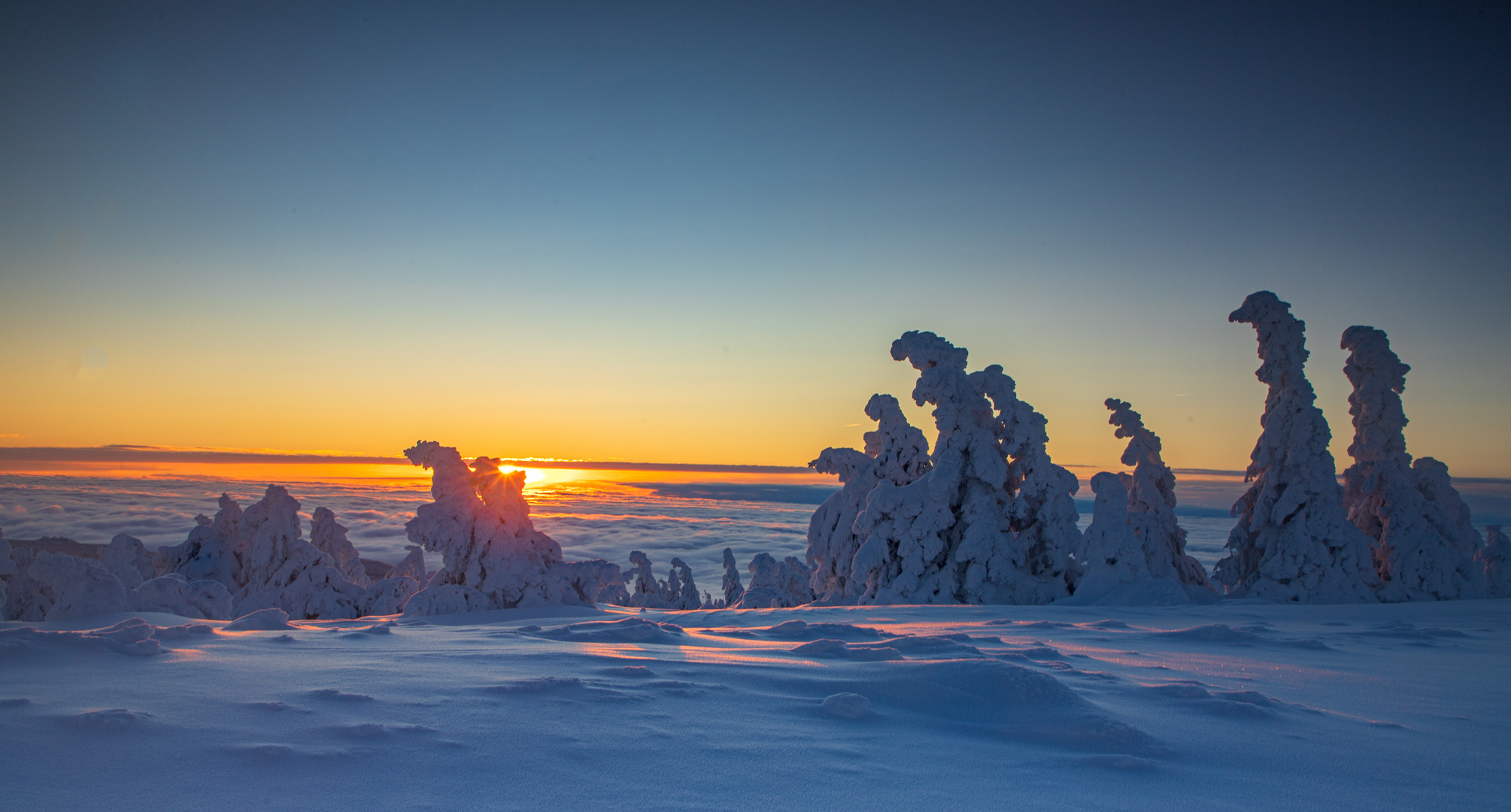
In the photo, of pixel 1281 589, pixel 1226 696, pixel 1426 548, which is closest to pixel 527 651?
pixel 1226 696

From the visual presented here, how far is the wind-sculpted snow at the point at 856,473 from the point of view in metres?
18.8

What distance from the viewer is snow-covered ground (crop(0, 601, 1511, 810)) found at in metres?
2.90

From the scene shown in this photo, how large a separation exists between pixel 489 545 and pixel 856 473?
381 inches

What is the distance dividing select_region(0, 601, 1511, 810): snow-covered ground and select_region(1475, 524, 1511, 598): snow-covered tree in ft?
41.0

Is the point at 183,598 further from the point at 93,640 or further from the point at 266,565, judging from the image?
the point at 266,565

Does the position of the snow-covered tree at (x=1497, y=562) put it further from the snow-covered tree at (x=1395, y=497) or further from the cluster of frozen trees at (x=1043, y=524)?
the snow-covered tree at (x=1395, y=497)

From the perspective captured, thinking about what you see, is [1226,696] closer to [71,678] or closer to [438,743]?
[438,743]

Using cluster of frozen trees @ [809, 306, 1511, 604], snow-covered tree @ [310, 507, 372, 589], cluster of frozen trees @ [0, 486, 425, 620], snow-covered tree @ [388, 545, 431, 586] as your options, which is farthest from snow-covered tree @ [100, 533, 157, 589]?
cluster of frozen trees @ [809, 306, 1511, 604]

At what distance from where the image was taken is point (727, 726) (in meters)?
3.82

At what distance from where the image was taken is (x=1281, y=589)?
48.6ft

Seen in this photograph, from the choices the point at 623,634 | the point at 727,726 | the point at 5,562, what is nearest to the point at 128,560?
the point at 5,562

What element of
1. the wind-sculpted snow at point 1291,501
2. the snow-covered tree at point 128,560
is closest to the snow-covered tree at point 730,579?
the wind-sculpted snow at point 1291,501

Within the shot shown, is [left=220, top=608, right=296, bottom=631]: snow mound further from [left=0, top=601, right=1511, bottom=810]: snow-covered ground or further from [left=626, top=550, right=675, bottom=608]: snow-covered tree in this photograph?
[left=626, top=550, right=675, bottom=608]: snow-covered tree

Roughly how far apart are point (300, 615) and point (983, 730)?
69.1ft
